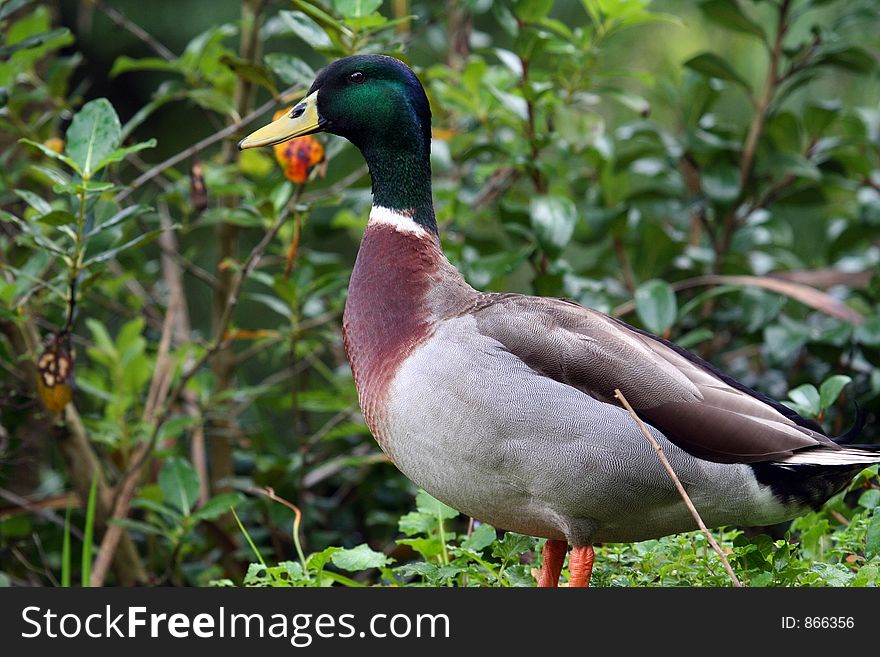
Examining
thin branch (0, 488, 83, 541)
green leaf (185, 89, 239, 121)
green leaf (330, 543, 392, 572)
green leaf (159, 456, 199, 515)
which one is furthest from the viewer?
thin branch (0, 488, 83, 541)

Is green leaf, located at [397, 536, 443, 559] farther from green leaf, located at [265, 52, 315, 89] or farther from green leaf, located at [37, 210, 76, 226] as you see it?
green leaf, located at [265, 52, 315, 89]

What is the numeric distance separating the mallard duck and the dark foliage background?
256 mm

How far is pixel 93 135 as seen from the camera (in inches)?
96.0

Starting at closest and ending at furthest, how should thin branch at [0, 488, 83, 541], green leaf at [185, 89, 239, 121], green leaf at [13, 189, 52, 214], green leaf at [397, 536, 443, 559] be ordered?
green leaf at [397, 536, 443, 559] < green leaf at [13, 189, 52, 214] < green leaf at [185, 89, 239, 121] < thin branch at [0, 488, 83, 541]

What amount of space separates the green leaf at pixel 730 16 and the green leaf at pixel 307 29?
4.50 ft

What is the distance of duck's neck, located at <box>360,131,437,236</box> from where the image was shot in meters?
2.34

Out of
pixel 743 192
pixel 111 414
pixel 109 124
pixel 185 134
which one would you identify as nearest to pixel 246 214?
pixel 109 124

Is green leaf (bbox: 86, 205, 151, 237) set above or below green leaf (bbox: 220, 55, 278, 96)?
below

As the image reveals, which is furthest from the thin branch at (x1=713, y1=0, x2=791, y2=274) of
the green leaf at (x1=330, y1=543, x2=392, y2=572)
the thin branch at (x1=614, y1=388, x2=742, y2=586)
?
the green leaf at (x1=330, y1=543, x2=392, y2=572)

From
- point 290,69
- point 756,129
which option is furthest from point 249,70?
point 756,129

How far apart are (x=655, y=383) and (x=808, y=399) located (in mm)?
564

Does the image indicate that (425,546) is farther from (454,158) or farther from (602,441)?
(454,158)

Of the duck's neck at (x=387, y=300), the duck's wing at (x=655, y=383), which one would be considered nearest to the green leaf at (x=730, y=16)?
the duck's neck at (x=387, y=300)
